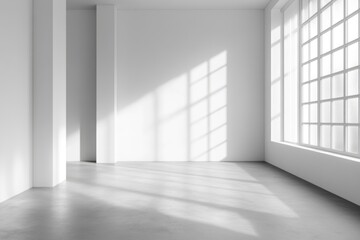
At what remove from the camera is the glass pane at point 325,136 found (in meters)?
9.40

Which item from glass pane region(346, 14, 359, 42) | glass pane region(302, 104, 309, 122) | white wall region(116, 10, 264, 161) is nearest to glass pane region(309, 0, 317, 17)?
glass pane region(346, 14, 359, 42)

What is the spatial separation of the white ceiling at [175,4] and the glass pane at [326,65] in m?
4.99

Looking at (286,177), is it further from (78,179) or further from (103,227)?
(103,227)

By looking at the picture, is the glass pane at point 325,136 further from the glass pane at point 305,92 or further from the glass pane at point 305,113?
the glass pane at point 305,92

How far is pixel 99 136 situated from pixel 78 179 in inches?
155

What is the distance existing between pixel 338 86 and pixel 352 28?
132cm

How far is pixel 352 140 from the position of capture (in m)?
8.09

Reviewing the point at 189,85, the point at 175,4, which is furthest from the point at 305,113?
the point at 175,4

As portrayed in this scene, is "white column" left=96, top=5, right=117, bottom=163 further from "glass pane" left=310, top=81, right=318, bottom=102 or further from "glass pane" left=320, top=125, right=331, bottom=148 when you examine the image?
"glass pane" left=320, top=125, right=331, bottom=148

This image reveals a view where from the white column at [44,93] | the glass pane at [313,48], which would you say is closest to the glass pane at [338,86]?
the glass pane at [313,48]

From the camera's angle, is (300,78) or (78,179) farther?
(300,78)

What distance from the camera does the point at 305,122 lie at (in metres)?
11.3

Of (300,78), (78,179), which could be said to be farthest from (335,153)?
(78,179)

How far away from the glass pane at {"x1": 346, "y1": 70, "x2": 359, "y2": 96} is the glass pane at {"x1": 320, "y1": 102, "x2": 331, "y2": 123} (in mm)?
1153
